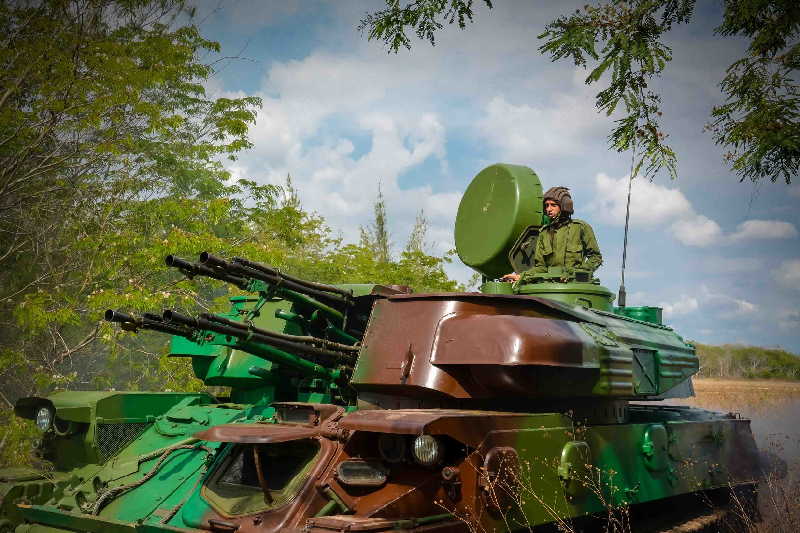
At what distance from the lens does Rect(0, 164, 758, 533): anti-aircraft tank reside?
496 centimetres

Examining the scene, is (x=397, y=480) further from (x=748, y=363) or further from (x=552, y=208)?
(x=748, y=363)

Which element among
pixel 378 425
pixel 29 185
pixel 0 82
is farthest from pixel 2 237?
pixel 378 425

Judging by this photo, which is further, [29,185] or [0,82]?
[29,185]

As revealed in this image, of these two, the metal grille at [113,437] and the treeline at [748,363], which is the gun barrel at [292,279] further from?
the treeline at [748,363]

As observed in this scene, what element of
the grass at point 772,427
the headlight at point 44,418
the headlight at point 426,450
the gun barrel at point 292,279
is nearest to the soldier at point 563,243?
the gun barrel at point 292,279

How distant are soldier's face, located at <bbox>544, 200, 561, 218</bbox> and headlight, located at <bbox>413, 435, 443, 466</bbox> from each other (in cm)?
382

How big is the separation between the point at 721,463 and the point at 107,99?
982cm

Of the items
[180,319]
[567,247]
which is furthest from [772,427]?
[180,319]

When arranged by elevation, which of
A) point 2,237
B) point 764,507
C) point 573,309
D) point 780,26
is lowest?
point 764,507

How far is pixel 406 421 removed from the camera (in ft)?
15.5

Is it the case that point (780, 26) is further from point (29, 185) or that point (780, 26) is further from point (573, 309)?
point (29, 185)

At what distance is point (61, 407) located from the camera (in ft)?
23.4

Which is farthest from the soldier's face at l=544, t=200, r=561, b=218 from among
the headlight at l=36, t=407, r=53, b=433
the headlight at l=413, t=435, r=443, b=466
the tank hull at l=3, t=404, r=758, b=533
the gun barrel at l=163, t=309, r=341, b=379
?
the headlight at l=36, t=407, r=53, b=433

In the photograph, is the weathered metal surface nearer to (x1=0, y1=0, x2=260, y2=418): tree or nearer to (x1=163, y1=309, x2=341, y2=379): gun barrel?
(x1=163, y1=309, x2=341, y2=379): gun barrel
